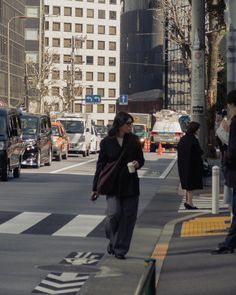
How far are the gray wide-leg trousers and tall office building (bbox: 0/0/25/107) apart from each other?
7563 centimetres

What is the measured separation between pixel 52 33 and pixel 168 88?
28.2m

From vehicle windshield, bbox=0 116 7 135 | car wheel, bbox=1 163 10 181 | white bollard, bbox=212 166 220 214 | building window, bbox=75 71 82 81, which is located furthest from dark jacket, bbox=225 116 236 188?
building window, bbox=75 71 82 81

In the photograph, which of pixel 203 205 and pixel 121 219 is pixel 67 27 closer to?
pixel 203 205

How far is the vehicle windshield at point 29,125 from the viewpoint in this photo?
35.4 metres

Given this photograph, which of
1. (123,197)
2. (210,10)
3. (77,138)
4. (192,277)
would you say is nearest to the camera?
(192,277)

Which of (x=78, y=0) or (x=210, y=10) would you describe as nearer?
(x=210, y=10)

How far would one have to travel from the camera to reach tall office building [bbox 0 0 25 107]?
291ft

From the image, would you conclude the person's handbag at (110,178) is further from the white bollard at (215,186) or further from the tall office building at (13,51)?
the tall office building at (13,51)

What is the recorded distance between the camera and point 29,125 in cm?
3591

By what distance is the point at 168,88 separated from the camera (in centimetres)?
13588

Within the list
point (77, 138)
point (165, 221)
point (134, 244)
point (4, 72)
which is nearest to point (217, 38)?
point (77, 138)

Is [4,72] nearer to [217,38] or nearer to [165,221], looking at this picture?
[217,38]

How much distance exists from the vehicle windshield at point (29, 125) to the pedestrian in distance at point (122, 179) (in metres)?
24.4

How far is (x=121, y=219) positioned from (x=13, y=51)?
84369mm
